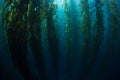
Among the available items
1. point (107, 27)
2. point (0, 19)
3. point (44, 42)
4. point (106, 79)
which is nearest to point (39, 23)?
point (44, 42)

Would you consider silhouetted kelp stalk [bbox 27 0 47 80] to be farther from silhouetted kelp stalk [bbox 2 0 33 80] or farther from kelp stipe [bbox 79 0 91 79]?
kelp stipe [bbox 79 0 91 79]

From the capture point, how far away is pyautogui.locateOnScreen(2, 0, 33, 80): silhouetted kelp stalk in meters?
2.85

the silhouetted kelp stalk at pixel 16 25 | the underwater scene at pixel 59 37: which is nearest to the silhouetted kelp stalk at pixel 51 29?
the underwater scene at pixel 59 37

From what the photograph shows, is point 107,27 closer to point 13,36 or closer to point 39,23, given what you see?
point 39,23

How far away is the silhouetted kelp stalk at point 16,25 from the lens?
285cm

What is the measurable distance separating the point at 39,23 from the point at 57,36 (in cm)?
18

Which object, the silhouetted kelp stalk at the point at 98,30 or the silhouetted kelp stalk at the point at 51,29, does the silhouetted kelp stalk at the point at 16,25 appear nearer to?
the silhouetted kelp stalk at the point at 51,29

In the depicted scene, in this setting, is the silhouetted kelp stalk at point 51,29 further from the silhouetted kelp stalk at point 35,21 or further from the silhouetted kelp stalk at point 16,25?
the silhouetted kelp stalk at point 16,25

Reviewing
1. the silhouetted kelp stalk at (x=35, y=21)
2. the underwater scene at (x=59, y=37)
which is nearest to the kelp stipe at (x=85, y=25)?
the underwater scene at (x=59, y=37)

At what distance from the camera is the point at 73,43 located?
2.86 m

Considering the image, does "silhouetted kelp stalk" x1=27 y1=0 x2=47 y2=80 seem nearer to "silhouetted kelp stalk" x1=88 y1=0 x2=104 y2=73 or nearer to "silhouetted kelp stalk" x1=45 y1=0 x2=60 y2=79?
"silhouetted kelp stalk" x1=45 y1=0 x2=60 y2=79

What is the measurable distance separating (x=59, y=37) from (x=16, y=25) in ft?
1.19

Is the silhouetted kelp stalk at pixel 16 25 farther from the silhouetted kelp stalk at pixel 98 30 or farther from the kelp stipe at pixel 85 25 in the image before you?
the silhouetted kelp stalk at pixel 98 30

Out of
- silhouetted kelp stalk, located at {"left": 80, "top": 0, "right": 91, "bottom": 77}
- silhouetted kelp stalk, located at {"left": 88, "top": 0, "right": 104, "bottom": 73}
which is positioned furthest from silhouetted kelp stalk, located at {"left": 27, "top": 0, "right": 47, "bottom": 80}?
silhouetted kelp stalk, located at {"left": 88, "top": 0, "right": 104, "bottom": 73}
